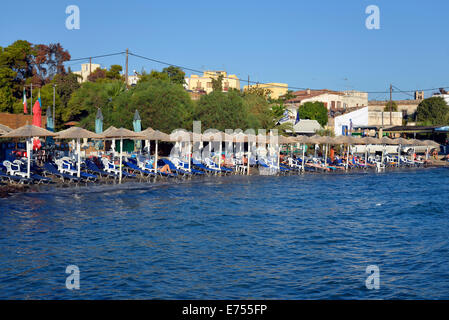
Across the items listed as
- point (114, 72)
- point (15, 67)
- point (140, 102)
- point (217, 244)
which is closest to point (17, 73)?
point (15, 67)

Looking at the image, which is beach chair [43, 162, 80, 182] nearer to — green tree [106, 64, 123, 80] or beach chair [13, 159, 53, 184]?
beach chair [13, 159, 53, 184]

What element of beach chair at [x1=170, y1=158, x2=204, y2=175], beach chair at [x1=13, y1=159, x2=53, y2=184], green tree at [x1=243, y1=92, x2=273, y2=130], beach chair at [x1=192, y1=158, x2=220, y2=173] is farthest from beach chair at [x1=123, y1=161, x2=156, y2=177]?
green tree at [x1=243, y1=92, x2=273, y2=130]

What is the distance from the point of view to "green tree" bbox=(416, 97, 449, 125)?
78.9m

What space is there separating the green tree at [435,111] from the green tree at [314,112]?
54.3ft

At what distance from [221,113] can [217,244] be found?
2732 centimetres

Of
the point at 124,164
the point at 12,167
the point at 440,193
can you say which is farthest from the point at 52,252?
the point at 440,193

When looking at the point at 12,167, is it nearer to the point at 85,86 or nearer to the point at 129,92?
the point at 129,92

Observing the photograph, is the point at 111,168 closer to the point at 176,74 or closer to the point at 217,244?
the point at 217,244

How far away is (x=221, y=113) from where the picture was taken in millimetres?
41938

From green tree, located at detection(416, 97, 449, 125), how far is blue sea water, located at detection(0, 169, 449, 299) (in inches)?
2251

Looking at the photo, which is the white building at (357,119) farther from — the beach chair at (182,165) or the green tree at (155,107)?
the beach chair at (182,165)

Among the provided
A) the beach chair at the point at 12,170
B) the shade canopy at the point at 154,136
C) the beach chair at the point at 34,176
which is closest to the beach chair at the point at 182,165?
the shade canopy at the point at 154,136

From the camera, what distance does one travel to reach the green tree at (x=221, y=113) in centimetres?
4184

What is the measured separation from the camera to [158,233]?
16.4 m
